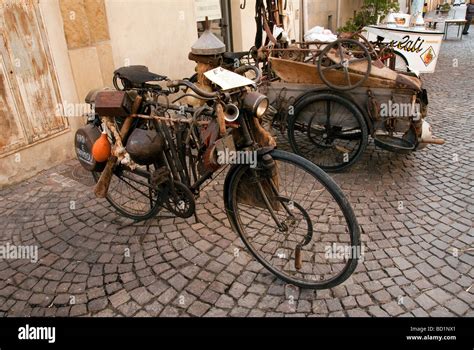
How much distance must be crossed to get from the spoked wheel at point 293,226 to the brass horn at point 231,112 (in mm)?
331

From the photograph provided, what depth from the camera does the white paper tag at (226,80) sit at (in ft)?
8.06

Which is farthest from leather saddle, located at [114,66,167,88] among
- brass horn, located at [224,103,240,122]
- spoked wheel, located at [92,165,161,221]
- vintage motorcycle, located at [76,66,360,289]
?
brass horn, located at [224,103,240,122]

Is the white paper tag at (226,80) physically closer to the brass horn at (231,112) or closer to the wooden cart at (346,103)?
the brass horn at (231,112)

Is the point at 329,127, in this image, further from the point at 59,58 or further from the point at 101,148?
the point at 59,58

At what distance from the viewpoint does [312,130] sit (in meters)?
4.64

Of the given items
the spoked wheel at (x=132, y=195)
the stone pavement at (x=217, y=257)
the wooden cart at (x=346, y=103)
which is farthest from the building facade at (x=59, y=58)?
the wooden cart at (x=346, y=103)

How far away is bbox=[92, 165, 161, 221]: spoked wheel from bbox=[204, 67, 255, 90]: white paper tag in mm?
1129

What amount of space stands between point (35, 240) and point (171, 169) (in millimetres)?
1512

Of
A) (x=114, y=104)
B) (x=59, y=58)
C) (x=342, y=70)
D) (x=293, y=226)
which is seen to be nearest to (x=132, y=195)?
(x=114, y=104)

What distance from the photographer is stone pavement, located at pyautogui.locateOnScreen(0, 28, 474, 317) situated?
8.89 ft

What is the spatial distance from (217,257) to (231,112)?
1273 mm

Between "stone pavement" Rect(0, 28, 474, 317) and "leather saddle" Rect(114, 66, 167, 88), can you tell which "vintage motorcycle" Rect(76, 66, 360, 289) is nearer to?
"leather saddle" Rect(114, 66, 167, 88)

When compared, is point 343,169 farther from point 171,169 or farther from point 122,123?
point 122,123
